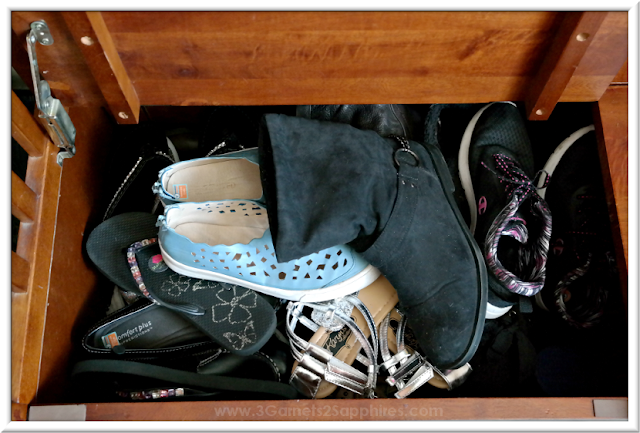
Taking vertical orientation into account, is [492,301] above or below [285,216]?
below

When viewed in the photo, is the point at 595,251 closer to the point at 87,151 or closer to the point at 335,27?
the point at 335,27

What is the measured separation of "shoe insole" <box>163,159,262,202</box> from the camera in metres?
0.92

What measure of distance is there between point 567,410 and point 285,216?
50 cm

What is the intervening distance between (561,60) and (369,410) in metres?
0.58

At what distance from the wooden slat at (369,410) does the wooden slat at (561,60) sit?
45 cm

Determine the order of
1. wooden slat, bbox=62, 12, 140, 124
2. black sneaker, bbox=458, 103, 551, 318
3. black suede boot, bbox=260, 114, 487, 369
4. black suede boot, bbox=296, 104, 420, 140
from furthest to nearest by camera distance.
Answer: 1. black suede boot, bbox=296, 104, 420, 140
2. black sneaker, bbox=458, 103, 551, 318
3. black suede boot, bbox=260, 114, 487, 369
4. wooden slat, bbox=62, 12, 140, 124

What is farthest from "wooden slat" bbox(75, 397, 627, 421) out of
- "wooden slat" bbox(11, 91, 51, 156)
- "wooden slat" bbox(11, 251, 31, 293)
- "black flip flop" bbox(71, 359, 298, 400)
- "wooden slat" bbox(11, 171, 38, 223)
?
"wooden slat" bbox(11, 91, 51, 156)

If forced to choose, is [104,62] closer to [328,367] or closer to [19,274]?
[19,274]

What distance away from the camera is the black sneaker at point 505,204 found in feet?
2.72

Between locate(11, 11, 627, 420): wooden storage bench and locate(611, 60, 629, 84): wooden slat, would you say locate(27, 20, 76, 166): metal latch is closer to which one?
locate(11, 11, 627, 420): wooden storage bench

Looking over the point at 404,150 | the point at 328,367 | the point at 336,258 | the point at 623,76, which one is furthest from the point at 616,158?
the point at 328,367

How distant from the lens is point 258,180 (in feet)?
3.03

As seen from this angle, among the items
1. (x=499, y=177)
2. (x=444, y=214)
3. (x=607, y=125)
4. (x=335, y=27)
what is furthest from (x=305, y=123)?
(x=607, y=125)

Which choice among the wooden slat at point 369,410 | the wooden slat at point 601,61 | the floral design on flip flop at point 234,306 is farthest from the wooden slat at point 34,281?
the wooden slat at point 601,61
